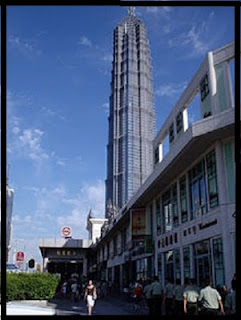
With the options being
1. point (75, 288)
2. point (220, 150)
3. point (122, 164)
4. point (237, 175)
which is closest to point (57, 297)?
point (75, 288)

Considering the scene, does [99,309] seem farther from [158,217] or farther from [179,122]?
[179,122]

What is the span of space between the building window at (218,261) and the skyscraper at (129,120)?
108m

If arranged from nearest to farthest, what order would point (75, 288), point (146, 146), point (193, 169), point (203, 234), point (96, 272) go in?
point (203, 234) < point (193, 169) < point (75, 288) < point (96, 272) < point (146, 146)

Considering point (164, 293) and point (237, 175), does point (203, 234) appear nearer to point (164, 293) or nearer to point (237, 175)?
point (164, 293)

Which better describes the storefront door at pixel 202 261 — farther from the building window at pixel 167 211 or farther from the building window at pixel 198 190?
the building window at pixel 167 211

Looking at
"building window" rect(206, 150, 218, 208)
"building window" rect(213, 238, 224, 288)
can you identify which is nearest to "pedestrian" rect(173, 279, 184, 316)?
Result: "building window" rect(213, 238, 224, 288)

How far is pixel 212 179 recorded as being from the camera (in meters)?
13.9

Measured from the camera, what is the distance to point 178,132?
61.8ft

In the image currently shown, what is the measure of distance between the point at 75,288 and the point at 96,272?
27929 millimetres

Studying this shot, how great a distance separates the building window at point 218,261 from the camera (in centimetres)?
1266

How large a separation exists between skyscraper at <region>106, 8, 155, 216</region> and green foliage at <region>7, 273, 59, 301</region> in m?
104

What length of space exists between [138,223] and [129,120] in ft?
352

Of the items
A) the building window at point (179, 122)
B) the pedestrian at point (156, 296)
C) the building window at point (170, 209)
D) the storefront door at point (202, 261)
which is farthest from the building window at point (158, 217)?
the pedestrian at point (156, 296)

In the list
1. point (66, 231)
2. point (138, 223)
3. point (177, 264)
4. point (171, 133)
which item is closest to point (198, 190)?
point (177, 264)
